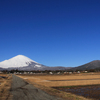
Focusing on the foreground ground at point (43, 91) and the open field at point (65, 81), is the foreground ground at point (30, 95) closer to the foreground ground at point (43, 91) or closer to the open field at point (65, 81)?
the foreground ground at point (43, 91)

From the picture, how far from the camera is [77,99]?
682 inches

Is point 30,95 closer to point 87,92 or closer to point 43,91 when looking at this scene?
point 43,91

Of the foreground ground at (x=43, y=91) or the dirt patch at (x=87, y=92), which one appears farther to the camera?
the dirt patch at (x=87, y=92)

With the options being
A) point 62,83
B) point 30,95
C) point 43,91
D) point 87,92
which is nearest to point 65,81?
point 62,83

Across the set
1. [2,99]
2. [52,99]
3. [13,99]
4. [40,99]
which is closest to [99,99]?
[52,99]

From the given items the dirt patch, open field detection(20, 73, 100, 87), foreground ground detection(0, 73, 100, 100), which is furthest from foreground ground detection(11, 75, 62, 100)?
open field detection(20, 73, 100, 87)

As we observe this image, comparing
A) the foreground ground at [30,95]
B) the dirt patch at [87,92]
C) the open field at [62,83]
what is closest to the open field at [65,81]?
the open field at [62,83]

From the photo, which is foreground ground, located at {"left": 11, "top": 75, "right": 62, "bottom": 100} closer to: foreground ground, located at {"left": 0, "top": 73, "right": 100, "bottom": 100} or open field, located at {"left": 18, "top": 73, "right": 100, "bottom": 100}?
foreground ground, located at {"left": 0, "top": 73, "right": 100, "bottom": 100}

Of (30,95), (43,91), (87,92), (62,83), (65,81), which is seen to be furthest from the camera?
(65,81)

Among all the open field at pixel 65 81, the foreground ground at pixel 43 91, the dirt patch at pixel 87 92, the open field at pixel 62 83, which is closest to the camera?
the foreground ground at pixel 43 91

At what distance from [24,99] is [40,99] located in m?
1.87

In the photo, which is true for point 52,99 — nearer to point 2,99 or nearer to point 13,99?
point 13,99

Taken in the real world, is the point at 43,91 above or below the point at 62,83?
below

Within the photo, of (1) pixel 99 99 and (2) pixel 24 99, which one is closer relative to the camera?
(2) pixel 24 99
